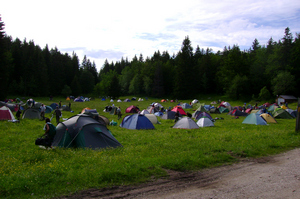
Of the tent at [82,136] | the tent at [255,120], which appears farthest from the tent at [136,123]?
the tent at [255,120]

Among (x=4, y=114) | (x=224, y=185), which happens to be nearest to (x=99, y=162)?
(x=224, y=185)

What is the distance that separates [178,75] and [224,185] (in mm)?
61952

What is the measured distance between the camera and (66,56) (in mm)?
91438

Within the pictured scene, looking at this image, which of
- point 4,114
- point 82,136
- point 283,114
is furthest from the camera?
point 283,114

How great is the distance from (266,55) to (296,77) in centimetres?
1306

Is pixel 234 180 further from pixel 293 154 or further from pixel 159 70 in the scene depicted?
pixel 159 70

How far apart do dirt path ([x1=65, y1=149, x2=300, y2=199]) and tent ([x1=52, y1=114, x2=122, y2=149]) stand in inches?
174

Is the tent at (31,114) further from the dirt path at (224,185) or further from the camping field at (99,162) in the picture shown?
the dirt path at (224,185)

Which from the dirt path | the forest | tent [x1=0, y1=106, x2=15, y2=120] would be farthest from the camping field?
the forest

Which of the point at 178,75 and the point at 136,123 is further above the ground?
the point at 178,75

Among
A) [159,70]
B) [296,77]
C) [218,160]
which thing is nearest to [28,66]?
[159,70]

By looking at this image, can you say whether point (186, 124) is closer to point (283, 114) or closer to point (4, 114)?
point (4, 114)

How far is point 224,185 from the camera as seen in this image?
6.39 meters

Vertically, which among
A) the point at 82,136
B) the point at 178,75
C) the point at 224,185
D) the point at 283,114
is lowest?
the point at 283,114
